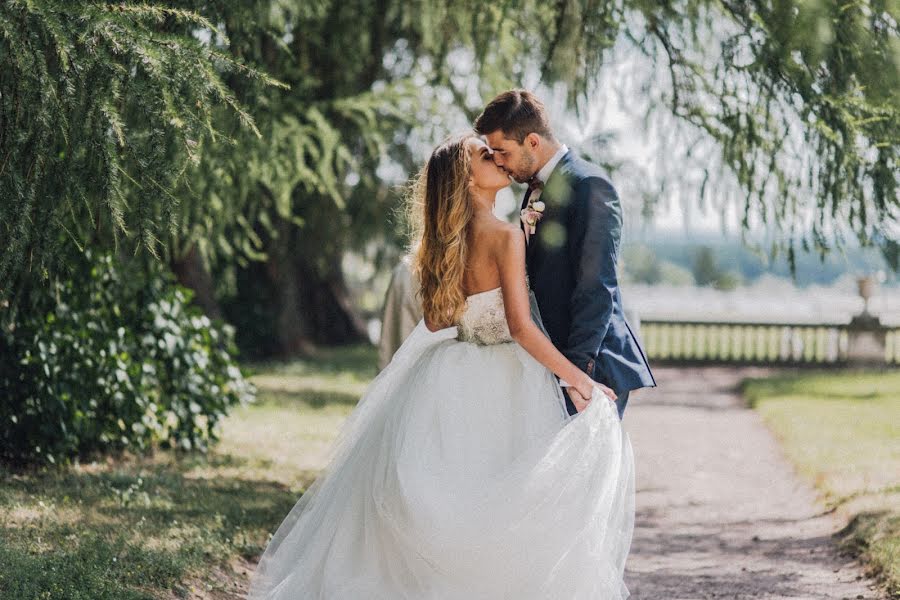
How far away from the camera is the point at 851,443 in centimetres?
977

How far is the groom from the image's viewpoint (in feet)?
14.2

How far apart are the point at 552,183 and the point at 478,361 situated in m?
0.83

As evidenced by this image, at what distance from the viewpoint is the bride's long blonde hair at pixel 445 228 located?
4340 millimetres

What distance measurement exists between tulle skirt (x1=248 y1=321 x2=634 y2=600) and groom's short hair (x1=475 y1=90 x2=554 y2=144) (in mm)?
915

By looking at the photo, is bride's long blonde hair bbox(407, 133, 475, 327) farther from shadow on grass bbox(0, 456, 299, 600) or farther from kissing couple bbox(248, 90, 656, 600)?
shadow on grass bbox(0, 456, 299, 600)

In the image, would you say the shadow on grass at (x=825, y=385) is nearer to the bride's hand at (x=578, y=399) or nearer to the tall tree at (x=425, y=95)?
the tall tree at (x=425, y=95)

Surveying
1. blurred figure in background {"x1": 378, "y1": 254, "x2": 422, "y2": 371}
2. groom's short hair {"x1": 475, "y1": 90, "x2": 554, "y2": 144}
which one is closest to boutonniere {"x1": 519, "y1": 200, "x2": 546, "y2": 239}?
groom's short hair {"x1": 475, "y1": 90, "x2": 554, "y2": 144}

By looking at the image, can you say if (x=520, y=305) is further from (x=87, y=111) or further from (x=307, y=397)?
(x=307, y=397)

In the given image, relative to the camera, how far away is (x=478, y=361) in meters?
4.57

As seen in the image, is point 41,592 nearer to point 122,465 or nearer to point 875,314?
point 122,465

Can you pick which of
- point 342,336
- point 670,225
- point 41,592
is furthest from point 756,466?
point 342,336

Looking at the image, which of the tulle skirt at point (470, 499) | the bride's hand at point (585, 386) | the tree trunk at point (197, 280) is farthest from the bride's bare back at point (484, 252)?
the tree trunk at point (197, 280)

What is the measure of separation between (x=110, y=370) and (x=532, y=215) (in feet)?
13.9

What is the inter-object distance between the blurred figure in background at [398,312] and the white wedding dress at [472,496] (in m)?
1.57
